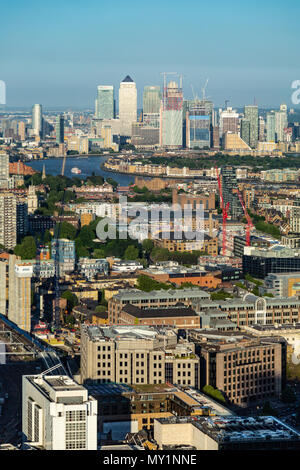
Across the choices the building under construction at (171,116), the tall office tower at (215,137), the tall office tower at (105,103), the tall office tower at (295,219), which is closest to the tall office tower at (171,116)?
the building under construction at (171,116)

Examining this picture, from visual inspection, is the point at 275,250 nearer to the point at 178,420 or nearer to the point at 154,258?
the point at 154,258

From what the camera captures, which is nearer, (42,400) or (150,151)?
(42,400)

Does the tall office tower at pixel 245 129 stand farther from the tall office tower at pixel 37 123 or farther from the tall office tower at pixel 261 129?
the tall office tower at pixel 37 123

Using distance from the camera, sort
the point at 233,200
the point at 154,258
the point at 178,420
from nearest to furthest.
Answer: the point at 178,420 → the point at 154,258 → the point at 233,200

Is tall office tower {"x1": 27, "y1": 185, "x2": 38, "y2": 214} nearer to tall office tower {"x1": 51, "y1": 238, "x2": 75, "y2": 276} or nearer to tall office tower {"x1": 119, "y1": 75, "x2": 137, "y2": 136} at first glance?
tall office tower {"x1": 51, "y1": 238, "x2": 75, "y2": 276}

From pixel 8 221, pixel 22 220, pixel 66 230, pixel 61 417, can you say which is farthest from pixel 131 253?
pixel 61 417
